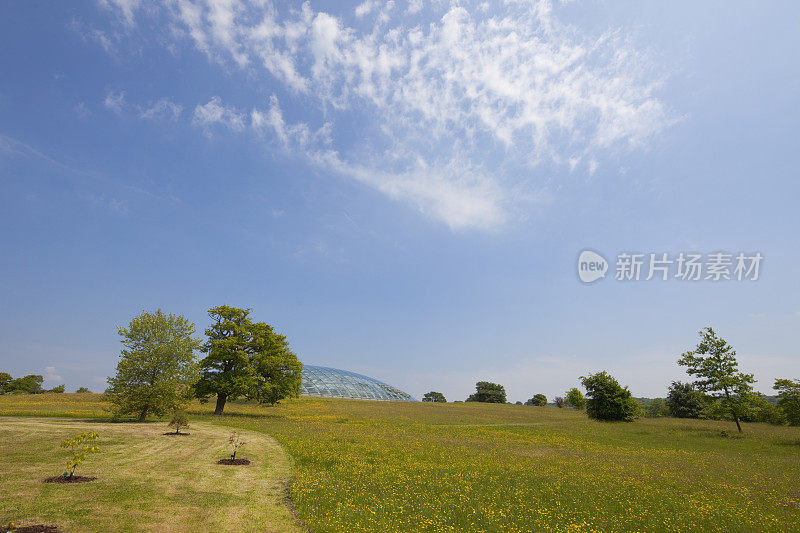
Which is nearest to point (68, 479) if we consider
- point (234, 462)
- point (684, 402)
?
point (234, 462)

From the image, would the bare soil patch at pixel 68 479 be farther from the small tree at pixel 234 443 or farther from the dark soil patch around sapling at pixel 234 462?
the small tree at pixel 234 443

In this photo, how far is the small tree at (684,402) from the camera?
7988cm

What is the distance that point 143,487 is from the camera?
50.6ft

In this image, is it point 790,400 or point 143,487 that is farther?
point 790,400

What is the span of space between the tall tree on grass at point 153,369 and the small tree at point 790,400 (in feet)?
209

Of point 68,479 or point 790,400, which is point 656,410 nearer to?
point 790,400

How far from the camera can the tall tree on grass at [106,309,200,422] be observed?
3469 cm

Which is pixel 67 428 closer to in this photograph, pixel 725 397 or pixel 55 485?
pixel 55 485

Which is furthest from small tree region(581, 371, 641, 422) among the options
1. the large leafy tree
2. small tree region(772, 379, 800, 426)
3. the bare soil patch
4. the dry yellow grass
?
the bare soil patch

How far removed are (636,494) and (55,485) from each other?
26.6m

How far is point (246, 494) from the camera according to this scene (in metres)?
15.9

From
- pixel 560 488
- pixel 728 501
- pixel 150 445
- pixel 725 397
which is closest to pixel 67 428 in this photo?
pixel 150 445

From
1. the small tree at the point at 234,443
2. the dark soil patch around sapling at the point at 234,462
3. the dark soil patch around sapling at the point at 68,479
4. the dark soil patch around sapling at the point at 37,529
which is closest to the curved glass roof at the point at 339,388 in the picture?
the small tree at the point at 234,443

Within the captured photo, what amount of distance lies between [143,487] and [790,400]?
192ft
